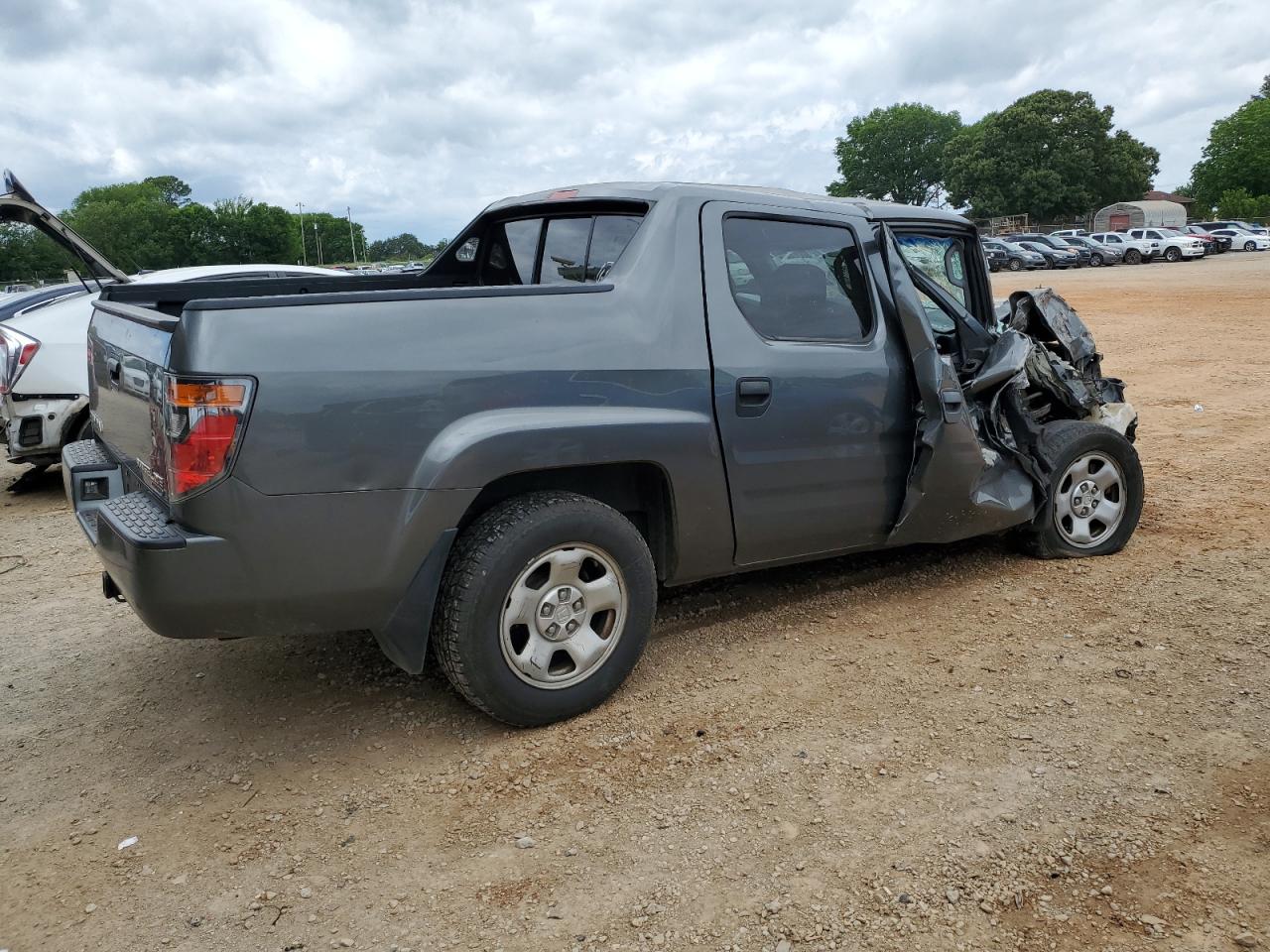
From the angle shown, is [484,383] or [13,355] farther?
[13,355]

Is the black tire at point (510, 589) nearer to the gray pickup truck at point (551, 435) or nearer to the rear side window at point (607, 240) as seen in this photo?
the gray pickup truck at point (551, 435)

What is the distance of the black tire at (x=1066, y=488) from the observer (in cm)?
479

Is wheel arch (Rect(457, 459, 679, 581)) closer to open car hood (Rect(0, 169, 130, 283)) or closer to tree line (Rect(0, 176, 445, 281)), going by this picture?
open car hood (Rect(0, 169, 130, 283))

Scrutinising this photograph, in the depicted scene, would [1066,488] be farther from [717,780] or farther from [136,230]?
[136,230]

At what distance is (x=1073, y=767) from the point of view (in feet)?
10.2

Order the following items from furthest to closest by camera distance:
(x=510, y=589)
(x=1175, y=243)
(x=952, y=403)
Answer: (x=1175, y=243) → (x=952, y=403) → (x=510, y=589)

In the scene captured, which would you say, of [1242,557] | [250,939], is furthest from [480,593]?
[1242,557]

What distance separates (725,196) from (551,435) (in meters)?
1.28

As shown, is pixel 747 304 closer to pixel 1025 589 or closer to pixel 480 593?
pixel 480 593

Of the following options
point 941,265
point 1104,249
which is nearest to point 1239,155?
point 1104,249

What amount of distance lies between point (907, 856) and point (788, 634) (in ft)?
5.09

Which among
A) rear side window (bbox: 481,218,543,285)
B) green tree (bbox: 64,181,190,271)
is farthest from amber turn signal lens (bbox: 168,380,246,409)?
green tree (bbox: 64,181,190,271)

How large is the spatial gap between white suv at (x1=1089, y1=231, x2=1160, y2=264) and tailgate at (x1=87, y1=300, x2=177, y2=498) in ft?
149

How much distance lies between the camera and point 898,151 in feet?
349
